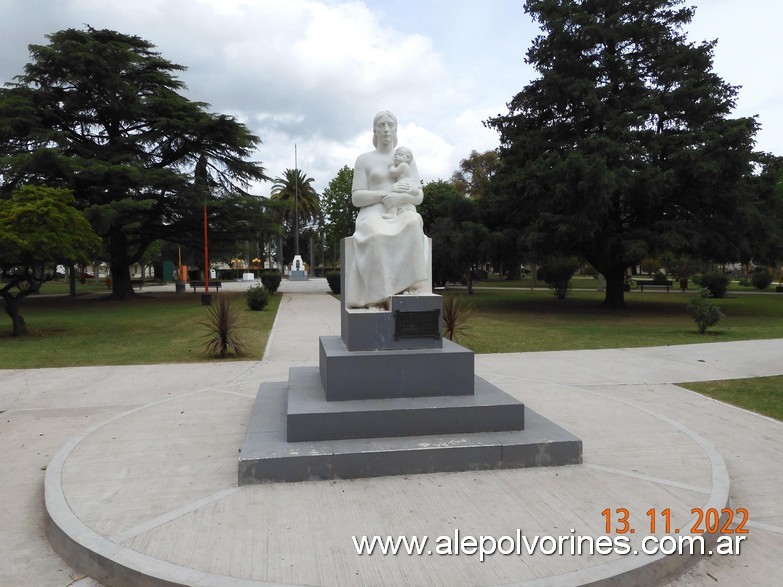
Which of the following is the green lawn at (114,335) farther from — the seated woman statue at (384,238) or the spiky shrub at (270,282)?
the spiky shrub at (270,282)

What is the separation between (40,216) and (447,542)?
531 inches

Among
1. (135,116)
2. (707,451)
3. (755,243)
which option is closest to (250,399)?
(707,451)

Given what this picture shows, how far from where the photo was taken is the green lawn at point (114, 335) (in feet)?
33.0

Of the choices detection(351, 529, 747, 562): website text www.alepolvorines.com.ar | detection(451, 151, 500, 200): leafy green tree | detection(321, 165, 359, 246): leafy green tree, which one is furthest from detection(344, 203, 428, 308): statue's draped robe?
detection(451, 151, 500, 200): leafy green tree

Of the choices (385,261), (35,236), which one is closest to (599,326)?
(385,261)

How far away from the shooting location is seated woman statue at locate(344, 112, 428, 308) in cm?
542

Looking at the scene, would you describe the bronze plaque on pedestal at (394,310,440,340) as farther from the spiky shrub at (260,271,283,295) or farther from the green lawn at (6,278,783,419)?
the spiky shrub at (260,271,283,295)

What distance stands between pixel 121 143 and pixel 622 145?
70.3 feet

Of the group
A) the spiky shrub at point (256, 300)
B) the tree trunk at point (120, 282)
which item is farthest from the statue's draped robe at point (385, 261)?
the tree trunk at point (120, 282)

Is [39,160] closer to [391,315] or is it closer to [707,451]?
[391,315]

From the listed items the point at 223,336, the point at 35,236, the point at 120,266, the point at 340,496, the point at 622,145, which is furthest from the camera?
the point at 120,266

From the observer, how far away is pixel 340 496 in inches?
143

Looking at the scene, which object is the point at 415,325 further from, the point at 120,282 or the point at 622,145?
the point at 120,282

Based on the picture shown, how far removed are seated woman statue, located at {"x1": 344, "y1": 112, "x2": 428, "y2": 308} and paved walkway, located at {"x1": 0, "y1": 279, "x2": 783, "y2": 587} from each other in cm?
195
